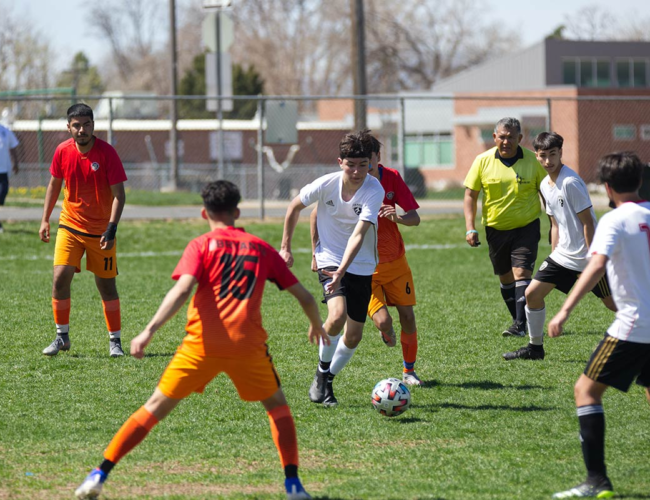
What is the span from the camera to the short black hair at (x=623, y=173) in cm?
442

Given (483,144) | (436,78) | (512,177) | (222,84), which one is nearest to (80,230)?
(512,177)

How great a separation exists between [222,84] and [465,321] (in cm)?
1258

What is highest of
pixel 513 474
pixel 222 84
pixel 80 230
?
pixel 222 84

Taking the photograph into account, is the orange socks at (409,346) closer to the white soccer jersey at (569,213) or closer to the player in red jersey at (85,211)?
the white soccer jersey at (569,213)

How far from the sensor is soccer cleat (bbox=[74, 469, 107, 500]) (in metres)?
4.26

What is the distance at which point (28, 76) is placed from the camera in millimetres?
36938

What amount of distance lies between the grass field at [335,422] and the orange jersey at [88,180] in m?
1.24

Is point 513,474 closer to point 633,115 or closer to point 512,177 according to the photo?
point 512,177

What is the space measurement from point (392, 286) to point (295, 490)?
2637 mm

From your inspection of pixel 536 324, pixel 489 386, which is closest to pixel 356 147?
pixel 489 386

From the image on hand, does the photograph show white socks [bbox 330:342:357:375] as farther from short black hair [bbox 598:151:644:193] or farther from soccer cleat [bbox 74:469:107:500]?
short black hair [bbox 598:151:644:193]

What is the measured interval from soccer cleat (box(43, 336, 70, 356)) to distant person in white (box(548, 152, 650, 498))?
5.03 m

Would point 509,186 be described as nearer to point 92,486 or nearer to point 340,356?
point 340,356

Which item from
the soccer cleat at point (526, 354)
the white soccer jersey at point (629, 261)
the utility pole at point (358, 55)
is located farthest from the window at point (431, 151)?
the white soccer jersey at point (629, 261)
